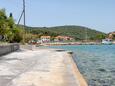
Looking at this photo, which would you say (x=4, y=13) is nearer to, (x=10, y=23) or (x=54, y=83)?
(x=10, y=23)

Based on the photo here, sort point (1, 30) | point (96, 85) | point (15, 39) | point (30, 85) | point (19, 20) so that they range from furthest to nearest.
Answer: point (15, 39) → point (19, 20) → point (1, 30) → point (96, 85) → point (30, 85)

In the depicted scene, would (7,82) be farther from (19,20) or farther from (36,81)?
(19,20)

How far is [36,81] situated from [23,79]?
0.85m

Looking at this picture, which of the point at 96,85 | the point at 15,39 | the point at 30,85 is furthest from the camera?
the point at 15,39

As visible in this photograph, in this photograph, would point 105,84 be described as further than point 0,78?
Yes

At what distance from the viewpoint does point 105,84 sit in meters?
22.7

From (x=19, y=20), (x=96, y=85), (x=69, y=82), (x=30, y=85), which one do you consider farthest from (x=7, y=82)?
(x=19, y=20)

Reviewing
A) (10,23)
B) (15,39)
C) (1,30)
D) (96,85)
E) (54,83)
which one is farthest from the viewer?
(15,39)

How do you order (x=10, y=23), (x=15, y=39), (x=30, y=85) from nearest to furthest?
(x=30, y=85) < (x=10, y=23) < (x=15, y=39)

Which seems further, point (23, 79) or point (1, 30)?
point (1, 30)

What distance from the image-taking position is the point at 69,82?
17266 mm

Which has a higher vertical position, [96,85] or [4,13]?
[4,13]

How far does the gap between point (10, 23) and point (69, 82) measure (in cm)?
5203

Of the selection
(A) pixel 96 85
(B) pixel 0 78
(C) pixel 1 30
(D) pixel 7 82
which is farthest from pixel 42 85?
(C) pixel 1 30
